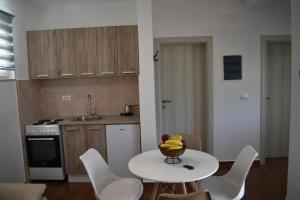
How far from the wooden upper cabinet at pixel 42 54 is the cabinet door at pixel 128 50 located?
41.5 inches

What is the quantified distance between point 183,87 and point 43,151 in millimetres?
2501

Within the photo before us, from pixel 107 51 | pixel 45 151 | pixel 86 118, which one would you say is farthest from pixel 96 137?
pixel 107 51

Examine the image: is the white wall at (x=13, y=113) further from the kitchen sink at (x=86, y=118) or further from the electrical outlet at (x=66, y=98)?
the kitchen sink at (x=86, y=118)

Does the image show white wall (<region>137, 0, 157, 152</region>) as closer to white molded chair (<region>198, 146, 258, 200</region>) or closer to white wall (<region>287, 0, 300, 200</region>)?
white molded chair (<region>198, 146, 258, 200</region>)

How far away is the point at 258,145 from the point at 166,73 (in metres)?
2.02

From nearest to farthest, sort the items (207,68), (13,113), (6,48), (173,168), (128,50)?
(173,168), (6,48), (13,113), (128,50), (207,68)

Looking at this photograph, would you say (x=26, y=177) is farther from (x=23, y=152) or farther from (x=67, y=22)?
(x=67, y=22)

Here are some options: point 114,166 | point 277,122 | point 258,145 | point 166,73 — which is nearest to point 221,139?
point 258,145

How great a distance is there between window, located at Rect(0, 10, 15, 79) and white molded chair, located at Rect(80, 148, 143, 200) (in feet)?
5.82

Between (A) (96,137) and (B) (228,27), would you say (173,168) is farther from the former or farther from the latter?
(B) (228,27)

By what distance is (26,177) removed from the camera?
3307 millimetres

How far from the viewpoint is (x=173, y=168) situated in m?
1.93

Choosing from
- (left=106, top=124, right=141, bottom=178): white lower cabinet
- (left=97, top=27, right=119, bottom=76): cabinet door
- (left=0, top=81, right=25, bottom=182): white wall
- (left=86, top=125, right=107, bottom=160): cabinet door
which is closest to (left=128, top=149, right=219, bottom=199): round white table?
(left=106, top=124, right=141, bottom=178): white lower cabinet

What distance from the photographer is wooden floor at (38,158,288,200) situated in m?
2.84
